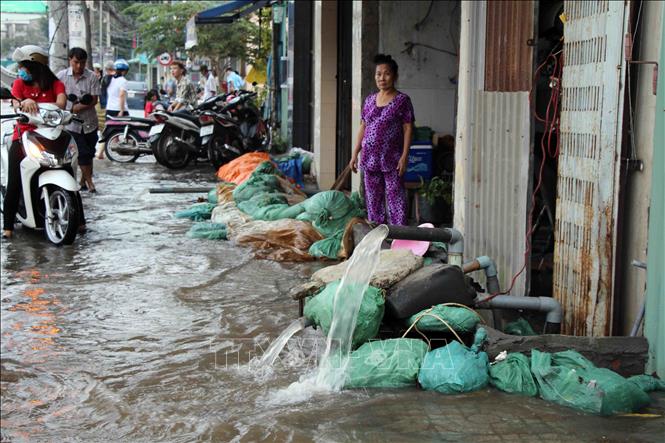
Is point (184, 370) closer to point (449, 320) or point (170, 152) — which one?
point (449, 320)

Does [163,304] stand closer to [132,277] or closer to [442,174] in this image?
[132,277]

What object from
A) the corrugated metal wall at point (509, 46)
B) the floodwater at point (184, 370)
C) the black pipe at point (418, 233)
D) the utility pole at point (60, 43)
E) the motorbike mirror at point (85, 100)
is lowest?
the floodwater at point (184, 370)

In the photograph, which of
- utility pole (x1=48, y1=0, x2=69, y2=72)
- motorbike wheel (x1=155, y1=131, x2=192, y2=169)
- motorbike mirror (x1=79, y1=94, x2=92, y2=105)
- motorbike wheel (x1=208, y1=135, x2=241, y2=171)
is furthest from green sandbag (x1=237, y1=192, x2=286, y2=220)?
motorbike wheel (x1=155, y1=131, x2=192, y2=169)

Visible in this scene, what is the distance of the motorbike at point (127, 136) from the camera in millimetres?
Answer: 16438

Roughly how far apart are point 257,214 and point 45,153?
88.1 inches

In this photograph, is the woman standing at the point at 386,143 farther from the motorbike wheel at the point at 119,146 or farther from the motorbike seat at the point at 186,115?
the motorbike wheel at the point at 119,146

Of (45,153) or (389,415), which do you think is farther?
(45,153)

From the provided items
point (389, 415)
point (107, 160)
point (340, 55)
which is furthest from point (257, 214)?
point (107, 160)

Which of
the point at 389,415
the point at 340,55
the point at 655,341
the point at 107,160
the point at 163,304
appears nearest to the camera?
the point at 389,415

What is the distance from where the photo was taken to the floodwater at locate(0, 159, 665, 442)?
393cm

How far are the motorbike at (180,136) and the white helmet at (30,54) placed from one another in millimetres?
6706

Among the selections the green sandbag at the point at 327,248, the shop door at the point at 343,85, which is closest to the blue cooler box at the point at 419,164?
the green sandbag at the point at 327,248

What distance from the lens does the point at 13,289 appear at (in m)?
6.68

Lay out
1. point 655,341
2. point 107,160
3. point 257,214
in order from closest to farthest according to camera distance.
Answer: point 655,341, point 257,214, point 107,160
